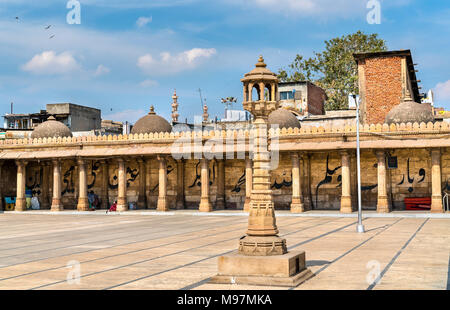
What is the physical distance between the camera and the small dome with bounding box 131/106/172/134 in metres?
34.9

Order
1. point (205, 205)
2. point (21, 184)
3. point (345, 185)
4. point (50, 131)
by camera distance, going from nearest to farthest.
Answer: point (345, 185) → point (205, 205) → point (21, 184) → point (50, 131)

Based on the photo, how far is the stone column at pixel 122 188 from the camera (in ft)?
108

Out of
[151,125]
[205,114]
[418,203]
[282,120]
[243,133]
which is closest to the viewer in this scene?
[418,203]

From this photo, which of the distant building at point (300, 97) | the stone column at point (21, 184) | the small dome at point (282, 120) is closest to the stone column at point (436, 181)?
the small dome at point (282, 120)

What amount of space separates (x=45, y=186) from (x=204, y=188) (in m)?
12.1

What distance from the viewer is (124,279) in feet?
34.6

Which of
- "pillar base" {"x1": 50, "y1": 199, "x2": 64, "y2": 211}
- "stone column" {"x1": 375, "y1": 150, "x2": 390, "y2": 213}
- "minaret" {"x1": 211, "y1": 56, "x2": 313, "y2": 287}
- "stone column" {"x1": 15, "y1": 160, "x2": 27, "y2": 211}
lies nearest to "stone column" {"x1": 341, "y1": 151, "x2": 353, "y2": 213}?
"stone column" {"x1": 375, "y1": 150, "x2": 390, "y2": 213}

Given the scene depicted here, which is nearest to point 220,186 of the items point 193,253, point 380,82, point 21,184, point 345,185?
point 345,185

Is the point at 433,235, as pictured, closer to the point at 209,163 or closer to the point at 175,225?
the point at 175,225

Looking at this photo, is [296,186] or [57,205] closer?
[296,186]

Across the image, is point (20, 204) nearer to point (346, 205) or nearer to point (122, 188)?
point (122, 188)

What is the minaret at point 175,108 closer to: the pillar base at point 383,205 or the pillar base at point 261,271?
the pillar base at point 383,205

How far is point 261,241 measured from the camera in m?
10.3
